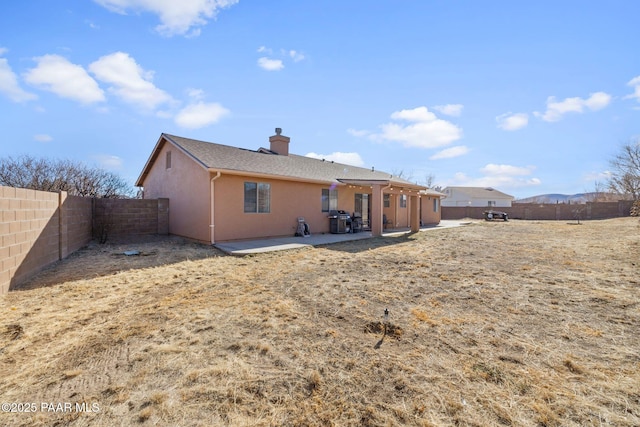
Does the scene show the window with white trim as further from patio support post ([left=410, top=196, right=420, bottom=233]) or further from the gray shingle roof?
patio support post ([left=410, top=196, right=420, bottom=233])

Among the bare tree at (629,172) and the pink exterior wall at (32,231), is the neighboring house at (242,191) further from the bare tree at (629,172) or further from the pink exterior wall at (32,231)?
the bare tree at (629,172)

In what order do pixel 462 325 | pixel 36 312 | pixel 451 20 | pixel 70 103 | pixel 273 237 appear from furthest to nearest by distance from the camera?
pixel 70 103
pixel 273 237
pixel 451 20
pixel 36 312
pixel 462 325

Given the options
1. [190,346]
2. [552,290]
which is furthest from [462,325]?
[190,346]

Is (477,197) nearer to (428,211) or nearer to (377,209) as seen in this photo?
(428,211)

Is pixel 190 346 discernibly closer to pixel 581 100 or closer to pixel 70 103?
pixel 70 103

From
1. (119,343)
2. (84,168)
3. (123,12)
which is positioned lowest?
(119,343)

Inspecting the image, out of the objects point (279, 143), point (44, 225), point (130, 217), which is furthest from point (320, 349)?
point (279, 143)

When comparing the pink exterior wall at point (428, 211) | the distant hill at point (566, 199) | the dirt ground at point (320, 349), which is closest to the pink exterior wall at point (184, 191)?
the dirt ground at point (320, 349)

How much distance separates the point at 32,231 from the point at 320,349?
244 inches

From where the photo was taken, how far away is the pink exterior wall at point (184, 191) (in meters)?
9.34

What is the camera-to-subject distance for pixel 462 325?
340 cm

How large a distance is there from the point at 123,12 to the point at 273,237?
7.70 m

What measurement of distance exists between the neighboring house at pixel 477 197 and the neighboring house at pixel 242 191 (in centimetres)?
3243

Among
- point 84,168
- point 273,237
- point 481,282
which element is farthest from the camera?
point 84,168
